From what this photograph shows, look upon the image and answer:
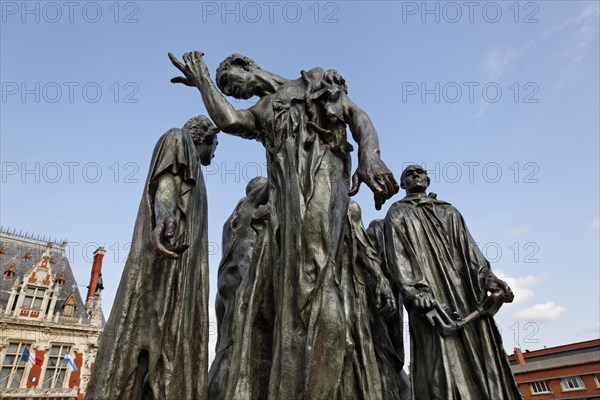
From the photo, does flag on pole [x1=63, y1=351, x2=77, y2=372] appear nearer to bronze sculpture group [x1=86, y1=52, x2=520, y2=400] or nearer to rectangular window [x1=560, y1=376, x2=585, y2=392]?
bronze sculpture group [x1=86, y1=52, x2=520, y2=400]

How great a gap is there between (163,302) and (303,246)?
3.94ft

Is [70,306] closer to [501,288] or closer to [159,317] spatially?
[159,317]

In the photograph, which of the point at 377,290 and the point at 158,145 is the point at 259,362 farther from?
the point at 158,145

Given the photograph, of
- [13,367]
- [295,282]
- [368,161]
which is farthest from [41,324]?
[368,161]

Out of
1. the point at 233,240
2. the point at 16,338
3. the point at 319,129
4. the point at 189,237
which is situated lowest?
the point at 189,237

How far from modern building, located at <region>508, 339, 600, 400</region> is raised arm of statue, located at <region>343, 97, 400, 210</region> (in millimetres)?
35377

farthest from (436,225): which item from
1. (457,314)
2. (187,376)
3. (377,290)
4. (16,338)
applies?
(16,338)

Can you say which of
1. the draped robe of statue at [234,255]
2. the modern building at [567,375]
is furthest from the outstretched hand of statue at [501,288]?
the modern building at [567,375]

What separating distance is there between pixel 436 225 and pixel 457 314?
3.28 ft

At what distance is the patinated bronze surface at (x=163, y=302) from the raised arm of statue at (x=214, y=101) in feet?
1.59

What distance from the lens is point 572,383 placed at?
33281 mm

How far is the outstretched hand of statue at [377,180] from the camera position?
10.1 ft

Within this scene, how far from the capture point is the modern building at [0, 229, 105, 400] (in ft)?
112

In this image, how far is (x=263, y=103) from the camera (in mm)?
4020
